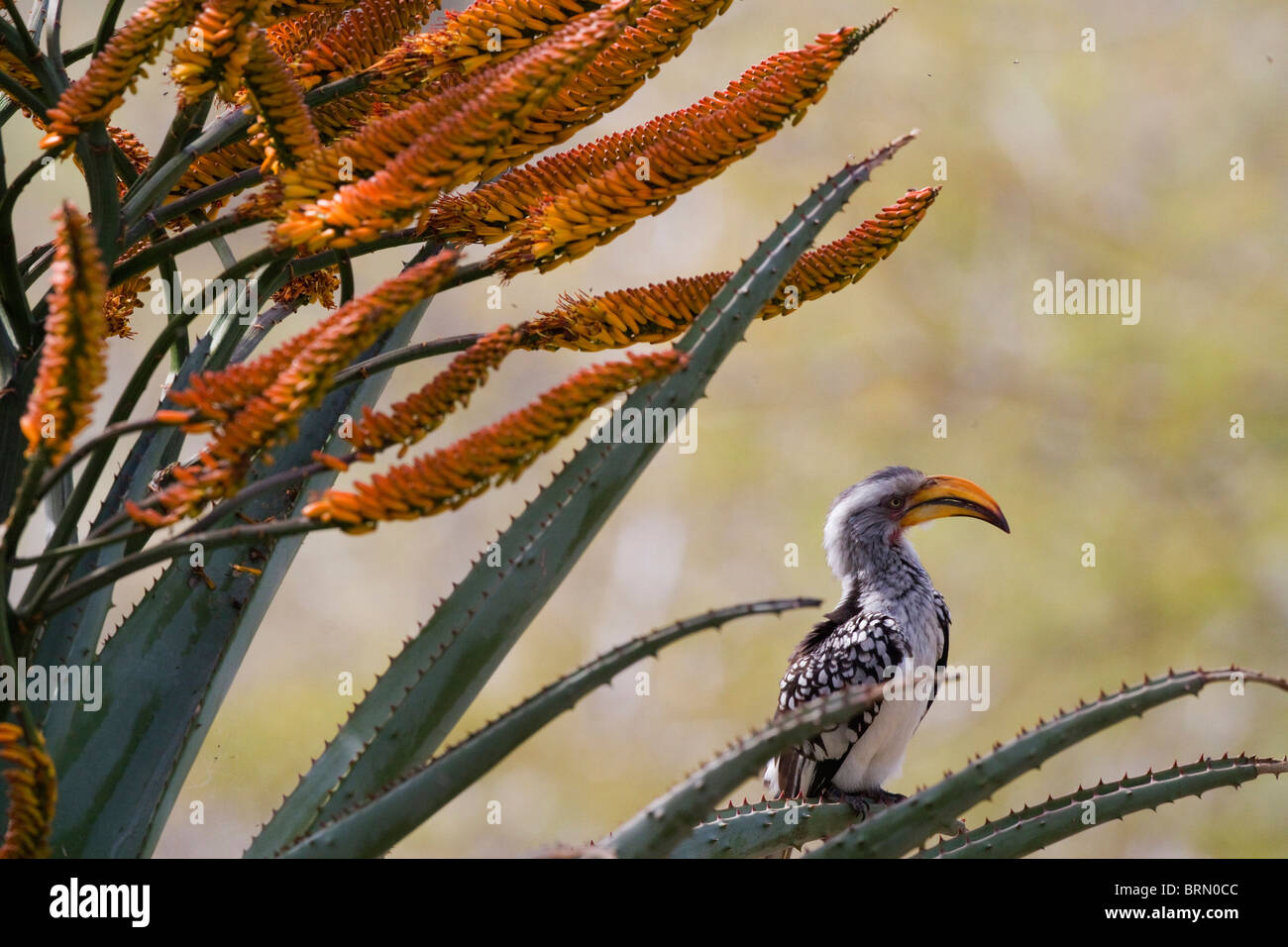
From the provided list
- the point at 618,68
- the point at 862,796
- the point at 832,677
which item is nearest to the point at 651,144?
the point at 618,68

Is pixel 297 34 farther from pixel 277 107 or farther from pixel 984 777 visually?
pixel 984 777

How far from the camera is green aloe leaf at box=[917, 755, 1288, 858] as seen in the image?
26.9 inches

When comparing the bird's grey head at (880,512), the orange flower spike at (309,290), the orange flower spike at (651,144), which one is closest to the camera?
the orange flower spike at (651,144)

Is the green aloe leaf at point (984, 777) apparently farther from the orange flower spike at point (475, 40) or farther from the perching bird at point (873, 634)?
the perching bird at point (873, 634)

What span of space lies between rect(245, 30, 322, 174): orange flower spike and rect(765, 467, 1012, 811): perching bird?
1288 millimetres

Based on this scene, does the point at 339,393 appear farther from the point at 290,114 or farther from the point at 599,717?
the point at 599,717

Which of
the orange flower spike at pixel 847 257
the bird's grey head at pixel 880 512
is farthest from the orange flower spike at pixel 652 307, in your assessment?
the bird's grey head at pixel 880 512

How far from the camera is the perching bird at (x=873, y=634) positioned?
186 cm

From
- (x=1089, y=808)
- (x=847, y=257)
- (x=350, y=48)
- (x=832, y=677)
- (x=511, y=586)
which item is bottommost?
(x=1089, y=808)

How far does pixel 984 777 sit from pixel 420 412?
31 centimetres

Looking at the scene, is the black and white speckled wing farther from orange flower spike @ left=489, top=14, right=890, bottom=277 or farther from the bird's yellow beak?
orange flower spike @ left=489, top=14, right=890, bottom=277

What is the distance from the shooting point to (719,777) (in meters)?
0.51

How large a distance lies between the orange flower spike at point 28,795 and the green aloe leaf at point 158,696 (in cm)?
18
